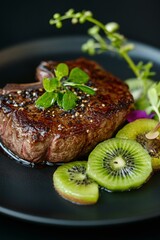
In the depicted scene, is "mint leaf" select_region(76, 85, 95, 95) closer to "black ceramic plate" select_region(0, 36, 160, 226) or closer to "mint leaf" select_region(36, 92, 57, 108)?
"mint leaf" select_region(36, 92, 57, 108)

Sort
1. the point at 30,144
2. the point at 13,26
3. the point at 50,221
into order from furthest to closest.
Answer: the point at 13,26 → the point at 30,144 → the point at 50,221

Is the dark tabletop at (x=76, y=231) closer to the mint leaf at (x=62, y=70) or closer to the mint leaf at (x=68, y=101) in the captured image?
the mint leaf at (x=68, y=101)

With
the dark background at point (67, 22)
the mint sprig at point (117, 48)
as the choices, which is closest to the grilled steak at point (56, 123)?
the mint sprig at point (117, 48)

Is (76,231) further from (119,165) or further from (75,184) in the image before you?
(119,165)

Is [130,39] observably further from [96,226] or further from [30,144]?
[96,226]

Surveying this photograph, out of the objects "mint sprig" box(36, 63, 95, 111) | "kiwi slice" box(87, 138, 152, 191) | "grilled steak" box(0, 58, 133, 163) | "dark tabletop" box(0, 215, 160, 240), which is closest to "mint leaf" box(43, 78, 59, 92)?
"mint sprig" box(36, 63, 95, 111)

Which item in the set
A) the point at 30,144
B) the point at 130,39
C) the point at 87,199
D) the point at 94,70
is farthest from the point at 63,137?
the point at 130,39
